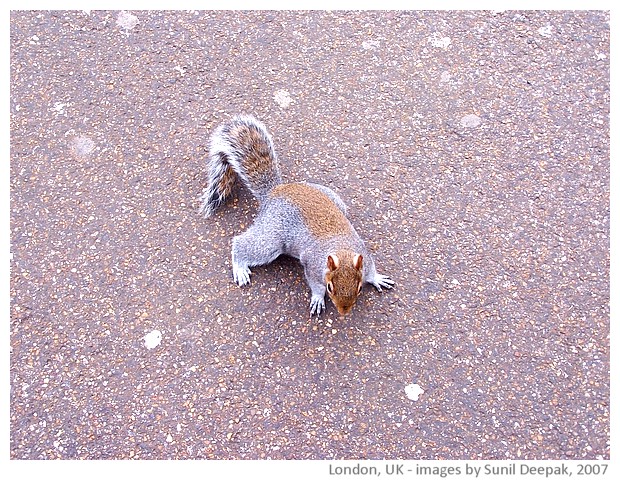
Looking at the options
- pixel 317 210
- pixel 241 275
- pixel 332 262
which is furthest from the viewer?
pixel 241 275

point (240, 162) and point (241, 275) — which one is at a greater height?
point (240, 162)

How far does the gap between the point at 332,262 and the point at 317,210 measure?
353 mm

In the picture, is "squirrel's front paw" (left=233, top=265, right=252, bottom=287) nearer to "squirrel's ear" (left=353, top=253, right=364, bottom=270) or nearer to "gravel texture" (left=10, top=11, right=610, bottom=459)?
"gravel texture" (left=10, top=11, right=610, bottom=459)

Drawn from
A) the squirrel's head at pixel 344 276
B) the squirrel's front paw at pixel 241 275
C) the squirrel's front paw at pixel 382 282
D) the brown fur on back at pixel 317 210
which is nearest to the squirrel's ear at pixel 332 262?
the squirrel's head at pixel 344 276

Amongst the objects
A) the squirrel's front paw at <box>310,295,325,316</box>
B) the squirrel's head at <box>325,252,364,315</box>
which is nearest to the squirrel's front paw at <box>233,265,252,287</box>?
the squirrel's front paw at <box>310,295,325,316</box>

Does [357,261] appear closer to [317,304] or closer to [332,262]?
[332,262]

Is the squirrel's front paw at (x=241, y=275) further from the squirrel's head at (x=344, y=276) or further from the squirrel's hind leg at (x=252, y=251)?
the squirrel's head at (x=344, y=276)

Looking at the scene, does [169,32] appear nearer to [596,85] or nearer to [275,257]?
[275,257]

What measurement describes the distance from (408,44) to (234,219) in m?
1.38

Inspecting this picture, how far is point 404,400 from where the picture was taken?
2.36m

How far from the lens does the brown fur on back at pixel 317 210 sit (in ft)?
7.91

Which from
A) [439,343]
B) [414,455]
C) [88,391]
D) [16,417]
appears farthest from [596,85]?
[16,417]

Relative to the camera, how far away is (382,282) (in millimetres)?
2535

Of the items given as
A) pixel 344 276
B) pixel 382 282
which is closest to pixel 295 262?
pixel 382 282
